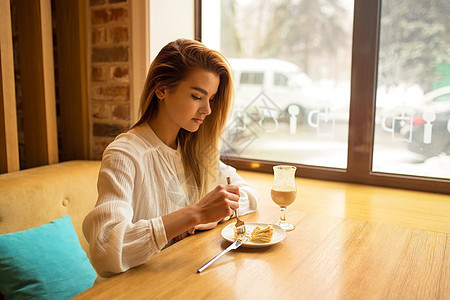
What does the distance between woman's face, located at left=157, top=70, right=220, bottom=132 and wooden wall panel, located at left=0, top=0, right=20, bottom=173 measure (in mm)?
865

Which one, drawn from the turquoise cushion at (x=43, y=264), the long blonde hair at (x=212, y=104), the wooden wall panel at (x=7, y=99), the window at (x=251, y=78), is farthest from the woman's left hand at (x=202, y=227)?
the window at (x=251, y=78)

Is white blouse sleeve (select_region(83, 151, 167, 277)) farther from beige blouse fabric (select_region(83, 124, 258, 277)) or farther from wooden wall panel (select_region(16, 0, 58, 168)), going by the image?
wooden wall panel (select_region(16, 0, 58, 168))

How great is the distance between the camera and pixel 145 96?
5.06ft

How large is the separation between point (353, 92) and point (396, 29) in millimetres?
381

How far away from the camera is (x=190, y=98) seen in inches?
58.6

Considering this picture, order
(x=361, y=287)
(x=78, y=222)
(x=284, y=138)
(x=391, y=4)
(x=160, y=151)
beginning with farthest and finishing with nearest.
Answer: (x=284, y=138) → (x=391, y=4) → (x=78, y=222) → (x=160, y=151) → (x=361, y=287)

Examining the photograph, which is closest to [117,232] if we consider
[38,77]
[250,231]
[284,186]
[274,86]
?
[250,231]

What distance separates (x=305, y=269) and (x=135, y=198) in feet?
2.06

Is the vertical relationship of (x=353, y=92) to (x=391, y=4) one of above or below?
below

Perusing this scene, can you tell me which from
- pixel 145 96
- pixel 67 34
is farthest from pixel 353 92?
pixel 67 34

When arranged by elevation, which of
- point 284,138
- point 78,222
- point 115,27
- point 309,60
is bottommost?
point 78,222

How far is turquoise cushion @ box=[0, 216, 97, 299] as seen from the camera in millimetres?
1464

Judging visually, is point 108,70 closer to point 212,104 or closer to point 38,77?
point 38,77

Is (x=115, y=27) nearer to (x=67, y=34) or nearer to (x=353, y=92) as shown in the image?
(x=67, y=34)
